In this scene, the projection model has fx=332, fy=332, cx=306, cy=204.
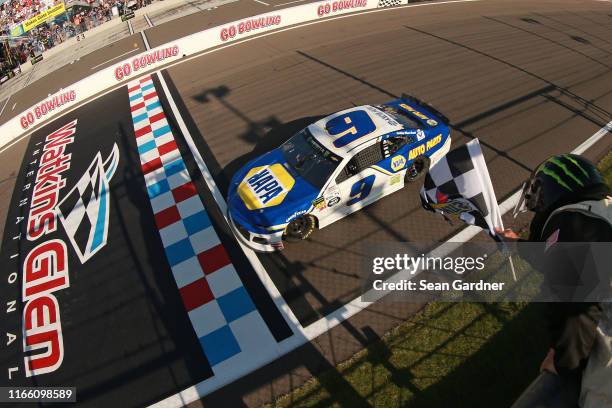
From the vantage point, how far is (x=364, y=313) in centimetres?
576

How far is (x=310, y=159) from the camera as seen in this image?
6898 millimetres

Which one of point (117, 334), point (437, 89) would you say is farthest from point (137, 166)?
point (437, 89)

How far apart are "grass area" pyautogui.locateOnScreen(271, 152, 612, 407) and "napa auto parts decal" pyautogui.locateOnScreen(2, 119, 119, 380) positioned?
15.9 ft

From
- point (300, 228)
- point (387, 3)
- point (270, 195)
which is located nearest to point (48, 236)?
point (270, 195)

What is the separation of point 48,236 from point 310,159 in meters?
6.85

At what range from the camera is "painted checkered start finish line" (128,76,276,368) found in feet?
18.7

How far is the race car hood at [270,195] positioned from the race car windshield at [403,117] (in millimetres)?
→ 2710

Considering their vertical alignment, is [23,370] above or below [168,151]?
below

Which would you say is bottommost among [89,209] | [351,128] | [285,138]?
[89,209]

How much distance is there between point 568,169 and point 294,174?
4986 millimetres

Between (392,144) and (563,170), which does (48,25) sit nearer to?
(392,144)

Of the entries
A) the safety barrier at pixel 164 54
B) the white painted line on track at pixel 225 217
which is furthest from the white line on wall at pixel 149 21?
the white painted line on track at pixel 225 217

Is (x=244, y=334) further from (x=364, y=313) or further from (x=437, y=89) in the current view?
(x=437, y=89)

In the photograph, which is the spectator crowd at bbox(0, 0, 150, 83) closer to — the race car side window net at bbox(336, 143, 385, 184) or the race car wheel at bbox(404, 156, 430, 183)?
the race car side window net at bbox(336, 143, 385, 184)
